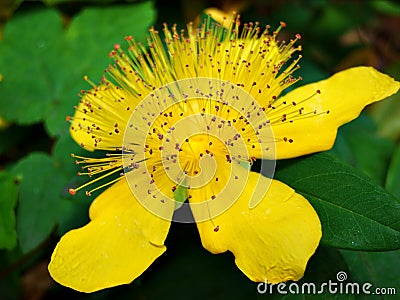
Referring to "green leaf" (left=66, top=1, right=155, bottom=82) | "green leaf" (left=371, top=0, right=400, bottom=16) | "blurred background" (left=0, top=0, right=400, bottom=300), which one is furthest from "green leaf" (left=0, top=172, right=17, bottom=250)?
"green leaf" (left=371, top=0, right=400, bottom=16)

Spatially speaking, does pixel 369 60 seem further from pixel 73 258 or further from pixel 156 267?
pixel 73 258

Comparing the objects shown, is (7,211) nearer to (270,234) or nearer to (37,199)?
(37,199)

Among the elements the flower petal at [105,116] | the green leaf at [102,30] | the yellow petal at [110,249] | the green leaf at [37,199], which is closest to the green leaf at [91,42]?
the green leaf at [102,30]

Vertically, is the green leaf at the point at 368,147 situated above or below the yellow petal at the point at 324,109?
below

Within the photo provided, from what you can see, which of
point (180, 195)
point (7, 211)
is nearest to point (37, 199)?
point (7, 211)

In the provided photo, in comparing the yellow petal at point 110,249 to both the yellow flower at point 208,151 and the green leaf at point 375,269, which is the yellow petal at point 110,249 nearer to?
the yellow flower at point 208,151

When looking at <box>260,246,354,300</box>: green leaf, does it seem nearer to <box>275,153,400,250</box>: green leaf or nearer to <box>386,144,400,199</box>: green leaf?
<box>275,153,400,250</box>: green leaf
